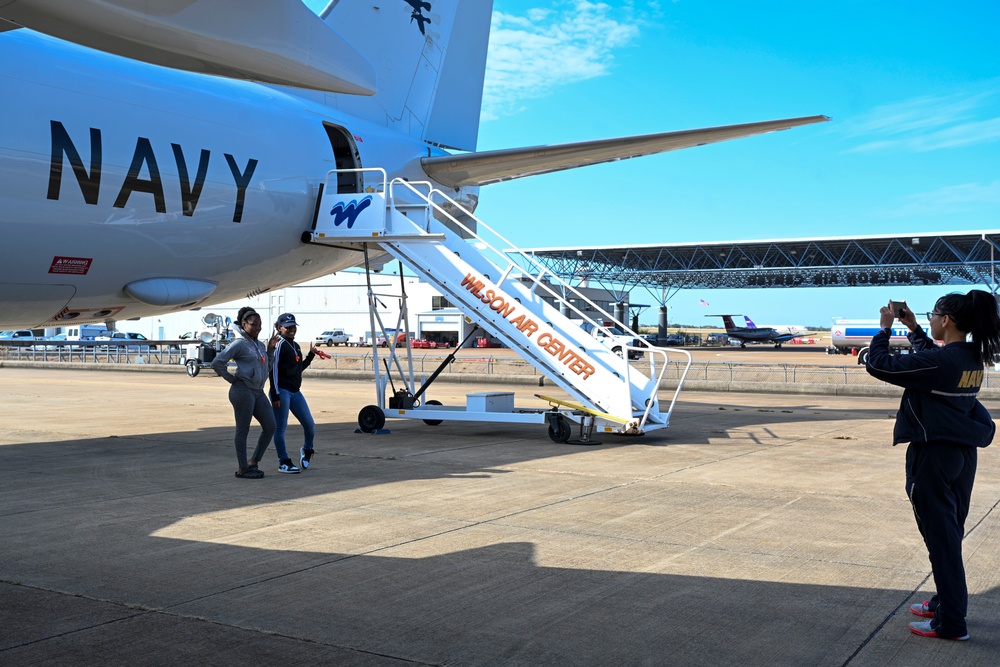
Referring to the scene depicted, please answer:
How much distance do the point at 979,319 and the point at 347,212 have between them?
11155 millimetres

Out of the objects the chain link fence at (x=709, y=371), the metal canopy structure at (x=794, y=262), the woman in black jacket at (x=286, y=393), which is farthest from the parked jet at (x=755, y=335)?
the woman in black jacket at (x=286, y=393)

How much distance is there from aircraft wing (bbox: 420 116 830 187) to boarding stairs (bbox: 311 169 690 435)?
149 centimetres

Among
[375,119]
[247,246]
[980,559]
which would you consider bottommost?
[980,559]

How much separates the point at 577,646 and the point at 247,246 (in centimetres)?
1025

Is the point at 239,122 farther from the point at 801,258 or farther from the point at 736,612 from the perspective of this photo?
the point at 801,258

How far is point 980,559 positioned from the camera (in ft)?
22.2

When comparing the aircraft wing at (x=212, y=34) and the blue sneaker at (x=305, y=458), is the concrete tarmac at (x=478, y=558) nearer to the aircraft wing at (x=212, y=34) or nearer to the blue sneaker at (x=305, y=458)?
the blue sneaker at (x=305, y=458)

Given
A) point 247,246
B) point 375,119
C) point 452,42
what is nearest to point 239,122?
point 247,246

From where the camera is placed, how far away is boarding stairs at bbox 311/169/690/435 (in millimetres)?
13891

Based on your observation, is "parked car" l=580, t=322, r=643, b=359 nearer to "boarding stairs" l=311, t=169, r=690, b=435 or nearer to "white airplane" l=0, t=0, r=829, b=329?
"boarding stairs" l=311, t=169, r=690, b=435

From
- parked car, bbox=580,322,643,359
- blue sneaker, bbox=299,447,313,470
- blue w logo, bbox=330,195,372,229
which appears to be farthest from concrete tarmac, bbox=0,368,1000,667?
blue w logo, bbox=330,195,372,229

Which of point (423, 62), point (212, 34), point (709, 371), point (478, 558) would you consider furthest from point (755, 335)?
point (212, 34)

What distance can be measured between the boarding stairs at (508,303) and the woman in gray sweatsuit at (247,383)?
4413mm

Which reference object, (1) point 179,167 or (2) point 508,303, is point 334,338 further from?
(1) point 179,167
